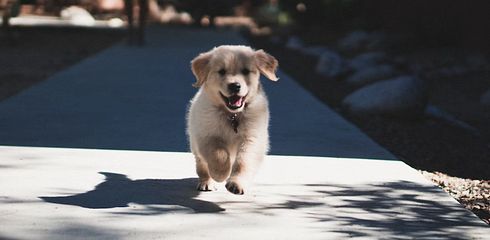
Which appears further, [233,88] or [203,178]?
[203,178]

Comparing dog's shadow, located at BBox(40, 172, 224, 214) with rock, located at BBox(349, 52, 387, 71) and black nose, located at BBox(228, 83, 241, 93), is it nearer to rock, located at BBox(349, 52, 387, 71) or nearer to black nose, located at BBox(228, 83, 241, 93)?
black nose, located at BBox(228, 83, 241, 93)

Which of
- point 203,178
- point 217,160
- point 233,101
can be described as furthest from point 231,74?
point 203,178

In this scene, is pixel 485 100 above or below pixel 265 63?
above

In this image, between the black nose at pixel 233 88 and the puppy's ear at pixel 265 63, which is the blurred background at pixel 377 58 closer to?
the puppy's ear at pixel 265 63

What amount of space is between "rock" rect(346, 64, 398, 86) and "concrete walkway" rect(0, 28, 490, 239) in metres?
4.19

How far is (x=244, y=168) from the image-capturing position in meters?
6.52

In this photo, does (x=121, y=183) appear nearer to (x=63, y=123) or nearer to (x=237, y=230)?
(x=237, y=230)

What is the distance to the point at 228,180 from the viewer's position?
644 cm

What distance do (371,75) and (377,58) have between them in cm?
345

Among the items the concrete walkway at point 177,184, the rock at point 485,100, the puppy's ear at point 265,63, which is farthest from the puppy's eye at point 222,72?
the rock at point 485,100

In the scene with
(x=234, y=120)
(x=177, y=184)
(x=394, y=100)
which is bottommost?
(x=177, y=184)

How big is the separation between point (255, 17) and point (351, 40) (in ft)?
53.3

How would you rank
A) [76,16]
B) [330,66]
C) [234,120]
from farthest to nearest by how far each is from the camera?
[76,16] → [330,66] → [234,120]

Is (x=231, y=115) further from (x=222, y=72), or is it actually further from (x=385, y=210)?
(x=385, y=210)
